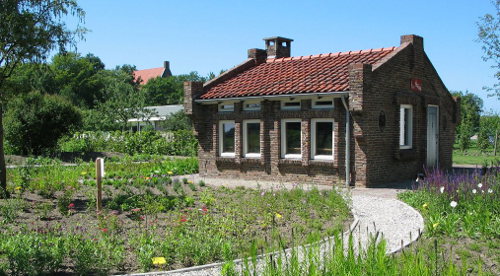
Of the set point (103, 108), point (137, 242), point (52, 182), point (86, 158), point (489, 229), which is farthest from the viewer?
point (103, 108)

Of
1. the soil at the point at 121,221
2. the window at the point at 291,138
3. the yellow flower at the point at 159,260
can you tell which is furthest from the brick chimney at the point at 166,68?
the yellow flower at the point at 159,260

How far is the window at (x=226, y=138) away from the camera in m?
18.6

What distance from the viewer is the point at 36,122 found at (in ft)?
85.1

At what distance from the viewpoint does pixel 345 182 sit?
15.7 metres

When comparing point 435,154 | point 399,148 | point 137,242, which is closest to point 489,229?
point 137,242

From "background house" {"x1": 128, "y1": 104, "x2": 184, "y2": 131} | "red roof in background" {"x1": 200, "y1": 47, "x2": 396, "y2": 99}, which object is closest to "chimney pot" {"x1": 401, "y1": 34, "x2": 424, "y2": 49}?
"red roof in background" {"x1": 200, "y1": 47, "x2": 396, "y2": 99}

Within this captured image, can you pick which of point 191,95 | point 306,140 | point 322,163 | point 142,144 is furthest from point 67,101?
point 322,163

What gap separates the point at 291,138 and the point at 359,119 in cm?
281

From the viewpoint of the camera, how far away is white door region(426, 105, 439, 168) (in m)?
18.7

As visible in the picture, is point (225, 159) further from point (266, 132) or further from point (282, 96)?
point (282, 96)

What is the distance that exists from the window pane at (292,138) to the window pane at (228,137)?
7.90 ft

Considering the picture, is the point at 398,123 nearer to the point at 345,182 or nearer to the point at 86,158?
the point at 345,182

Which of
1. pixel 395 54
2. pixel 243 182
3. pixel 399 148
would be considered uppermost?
pixel 395 54

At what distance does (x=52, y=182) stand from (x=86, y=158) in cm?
1466
